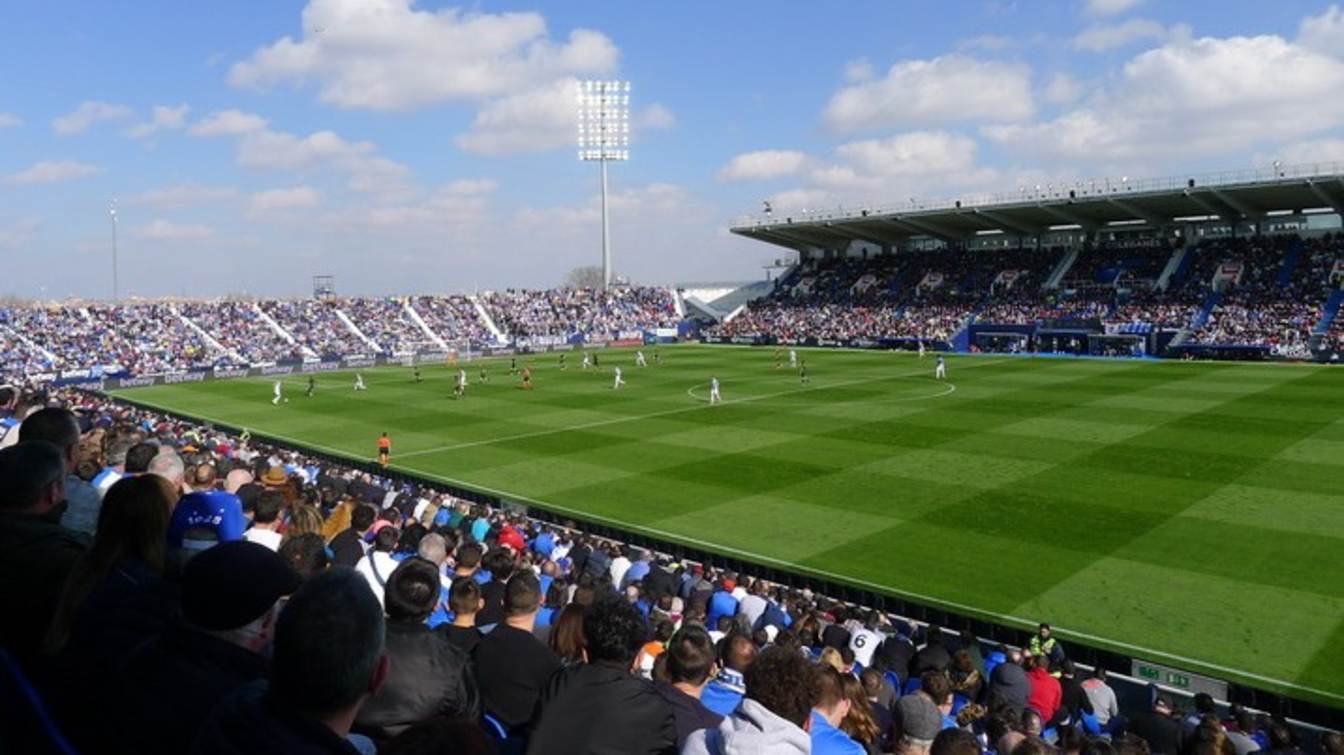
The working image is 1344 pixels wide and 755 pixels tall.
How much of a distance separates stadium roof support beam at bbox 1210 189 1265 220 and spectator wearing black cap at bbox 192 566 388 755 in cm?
6799

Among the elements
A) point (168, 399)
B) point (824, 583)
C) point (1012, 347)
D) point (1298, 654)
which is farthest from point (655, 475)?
point (1012, 347)

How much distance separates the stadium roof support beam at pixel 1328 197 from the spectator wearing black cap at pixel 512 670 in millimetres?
65374

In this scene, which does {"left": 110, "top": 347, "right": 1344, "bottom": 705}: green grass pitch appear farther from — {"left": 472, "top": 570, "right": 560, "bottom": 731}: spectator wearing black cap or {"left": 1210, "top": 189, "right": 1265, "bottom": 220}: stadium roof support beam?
{"left": 1210, "top": 189, "right": 1265, "bottom": 220}: stadium roof support beam

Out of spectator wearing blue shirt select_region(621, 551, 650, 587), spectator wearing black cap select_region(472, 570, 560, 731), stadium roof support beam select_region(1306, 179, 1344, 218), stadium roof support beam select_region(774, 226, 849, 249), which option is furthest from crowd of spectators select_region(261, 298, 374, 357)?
spectator wearing black cap select_region(472, 570, 560, 731)

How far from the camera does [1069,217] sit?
70312mm

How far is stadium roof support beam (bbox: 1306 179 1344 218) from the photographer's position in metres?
55.8

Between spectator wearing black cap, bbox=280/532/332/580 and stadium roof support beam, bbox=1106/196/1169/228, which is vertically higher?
stadium roof support beam, bbox=1106/196/1169/228

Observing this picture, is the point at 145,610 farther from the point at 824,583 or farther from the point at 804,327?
the point at 804,327

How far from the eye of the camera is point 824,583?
15.6m

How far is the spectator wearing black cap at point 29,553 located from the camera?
3.70m

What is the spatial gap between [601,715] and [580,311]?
88.9 metres

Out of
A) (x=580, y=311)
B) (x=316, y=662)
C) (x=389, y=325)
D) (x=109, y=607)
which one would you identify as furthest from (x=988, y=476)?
(x=580, y=311)

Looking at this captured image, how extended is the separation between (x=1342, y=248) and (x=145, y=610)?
72.7 m

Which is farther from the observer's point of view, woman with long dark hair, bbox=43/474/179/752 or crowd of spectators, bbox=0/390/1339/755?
woman with long dark hair, bbox=43/474/179/752
